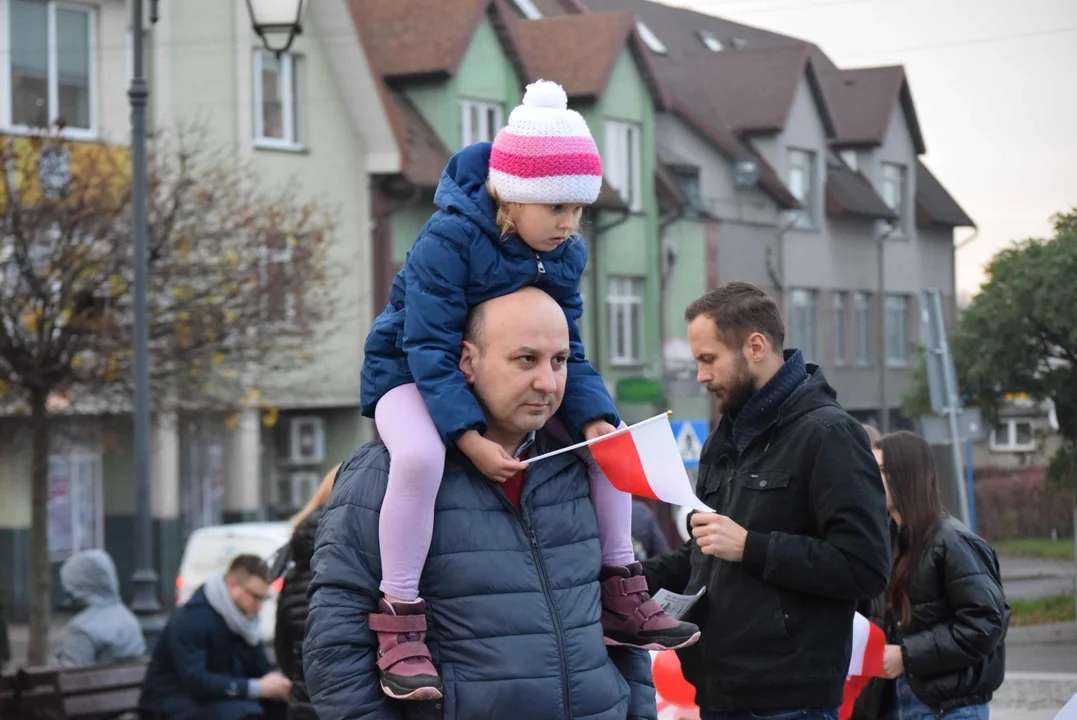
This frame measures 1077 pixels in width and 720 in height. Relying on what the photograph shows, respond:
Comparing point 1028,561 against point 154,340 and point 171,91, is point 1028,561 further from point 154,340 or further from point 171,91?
point 171,91

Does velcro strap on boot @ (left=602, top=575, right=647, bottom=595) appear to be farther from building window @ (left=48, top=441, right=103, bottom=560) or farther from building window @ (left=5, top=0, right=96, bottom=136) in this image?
building window @ (left=48, top=441, right=103, bottom=560)

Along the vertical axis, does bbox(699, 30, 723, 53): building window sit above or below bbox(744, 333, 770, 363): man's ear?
above

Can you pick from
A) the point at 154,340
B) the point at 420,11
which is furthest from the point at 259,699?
the point at 420,11

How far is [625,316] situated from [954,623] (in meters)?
26.1

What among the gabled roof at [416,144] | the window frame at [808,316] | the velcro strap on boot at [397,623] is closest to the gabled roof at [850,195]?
the window frame at [808,316]

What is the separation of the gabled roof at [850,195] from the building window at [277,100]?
843 centimetres

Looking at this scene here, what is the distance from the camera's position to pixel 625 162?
31.8 m

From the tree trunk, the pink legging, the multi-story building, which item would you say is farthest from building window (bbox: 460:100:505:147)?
the pink legging

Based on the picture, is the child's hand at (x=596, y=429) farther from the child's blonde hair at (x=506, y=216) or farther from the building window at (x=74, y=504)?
the building window at (x=74, y=504)

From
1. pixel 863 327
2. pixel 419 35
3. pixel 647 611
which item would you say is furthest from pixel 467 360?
pixel 419 35

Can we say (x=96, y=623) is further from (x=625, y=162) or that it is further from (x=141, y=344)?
(x=625, y=162)

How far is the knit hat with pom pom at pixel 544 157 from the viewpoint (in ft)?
11.2

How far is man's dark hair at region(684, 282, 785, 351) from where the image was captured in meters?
4.69

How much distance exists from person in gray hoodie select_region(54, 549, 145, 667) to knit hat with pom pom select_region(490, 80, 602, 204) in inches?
309
